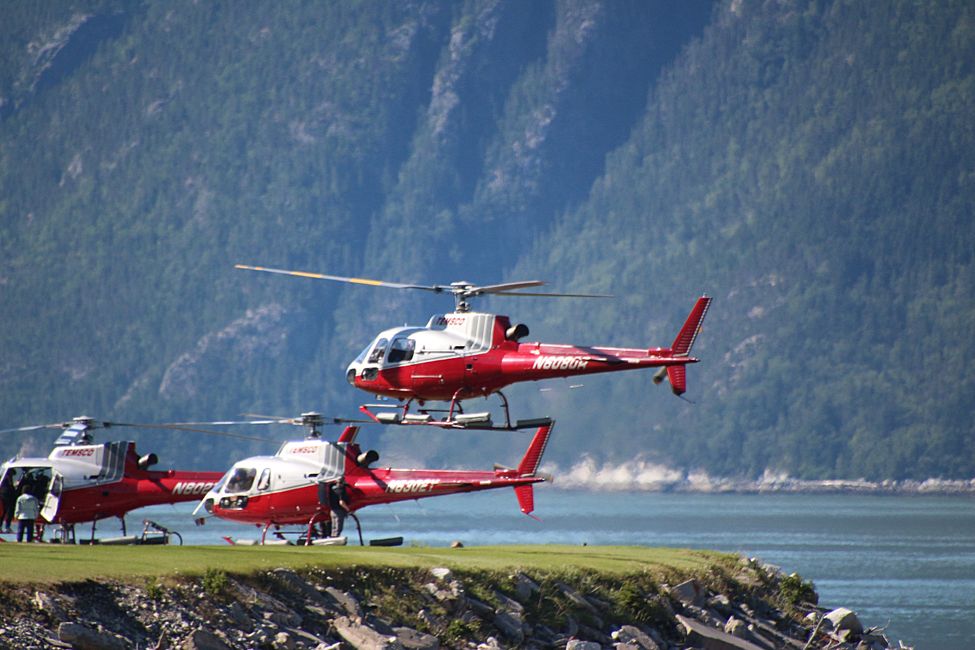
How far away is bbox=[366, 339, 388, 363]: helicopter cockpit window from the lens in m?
40.0

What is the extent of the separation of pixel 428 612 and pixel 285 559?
9.02ft

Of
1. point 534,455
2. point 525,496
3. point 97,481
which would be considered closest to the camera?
point 525,496

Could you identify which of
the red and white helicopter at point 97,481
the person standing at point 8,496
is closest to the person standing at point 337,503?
the red and white helicopter at point 97,481

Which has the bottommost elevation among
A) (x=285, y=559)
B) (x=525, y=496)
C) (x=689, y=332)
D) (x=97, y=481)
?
(x=97, y=481)

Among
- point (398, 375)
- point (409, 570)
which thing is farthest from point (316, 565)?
point (398, 375)

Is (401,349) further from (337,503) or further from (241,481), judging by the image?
(241,481)

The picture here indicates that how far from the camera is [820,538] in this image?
362 feet

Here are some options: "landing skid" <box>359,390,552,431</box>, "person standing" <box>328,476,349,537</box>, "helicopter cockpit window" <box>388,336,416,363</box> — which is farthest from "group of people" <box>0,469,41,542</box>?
"helicopter cockpit window" <box>388,336,416,363</box>

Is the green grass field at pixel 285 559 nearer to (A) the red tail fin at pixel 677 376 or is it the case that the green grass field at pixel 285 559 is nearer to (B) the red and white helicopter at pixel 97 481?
(A) the red tail fin at pixel 677 376

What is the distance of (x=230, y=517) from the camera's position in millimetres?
41812

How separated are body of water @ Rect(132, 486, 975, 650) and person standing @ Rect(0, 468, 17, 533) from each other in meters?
17.8

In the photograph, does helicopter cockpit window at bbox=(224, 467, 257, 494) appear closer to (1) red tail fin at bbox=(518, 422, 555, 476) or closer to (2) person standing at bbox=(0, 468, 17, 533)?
(2) person standing at bbox=(0, 468, 17, 533)

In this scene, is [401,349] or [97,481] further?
[97,481]

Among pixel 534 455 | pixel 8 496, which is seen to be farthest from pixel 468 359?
pixel 8 496
